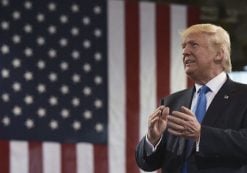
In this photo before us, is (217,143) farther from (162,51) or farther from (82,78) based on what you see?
(162,51)

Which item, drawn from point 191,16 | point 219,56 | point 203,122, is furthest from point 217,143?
point 191,16

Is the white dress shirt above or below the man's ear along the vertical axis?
below

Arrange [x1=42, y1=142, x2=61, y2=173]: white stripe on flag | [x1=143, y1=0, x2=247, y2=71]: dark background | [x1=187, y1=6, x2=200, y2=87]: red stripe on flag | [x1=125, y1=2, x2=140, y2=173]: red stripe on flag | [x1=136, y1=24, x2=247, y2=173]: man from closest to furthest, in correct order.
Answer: [x1=136, y1=24, x2=247, y2=173]: man < [x1=42, y1=142, x2=61, y2=173]: white stripe on flag < [x1=125, y1=2, x2=140, y2=173]: red stripe on flag < [x1=187, y1=6, x2=200, y2=87]: red stripe on flag < [x1=143, y1=0, x2=247, y2=71]: dark background

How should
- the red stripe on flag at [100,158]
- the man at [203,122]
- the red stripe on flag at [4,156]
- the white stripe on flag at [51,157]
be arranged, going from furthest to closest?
the red stripe on flag at [100,158]
the white stripe on flag at [51,157]
the red stripe on flag at [4,156]
the man at [203,122]

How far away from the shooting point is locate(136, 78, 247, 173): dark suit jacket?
2.04 meters

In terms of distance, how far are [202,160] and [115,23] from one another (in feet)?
9.25

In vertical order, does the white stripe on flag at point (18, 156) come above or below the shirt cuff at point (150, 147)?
below

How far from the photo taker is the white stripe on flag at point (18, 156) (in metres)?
4.45

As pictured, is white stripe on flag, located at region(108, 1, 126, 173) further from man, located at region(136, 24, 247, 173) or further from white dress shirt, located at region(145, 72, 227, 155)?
white dress shirt, located at region(145, 72, 227, 155)

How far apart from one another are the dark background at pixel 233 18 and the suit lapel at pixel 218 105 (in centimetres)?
385

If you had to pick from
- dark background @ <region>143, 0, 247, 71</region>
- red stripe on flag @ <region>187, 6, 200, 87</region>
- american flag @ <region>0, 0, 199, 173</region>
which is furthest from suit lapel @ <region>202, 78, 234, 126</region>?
dark background @ <region>143, 0, 247, 71</region>

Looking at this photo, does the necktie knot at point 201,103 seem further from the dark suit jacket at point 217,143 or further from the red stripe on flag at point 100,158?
the red stripe on flag at point 100,158

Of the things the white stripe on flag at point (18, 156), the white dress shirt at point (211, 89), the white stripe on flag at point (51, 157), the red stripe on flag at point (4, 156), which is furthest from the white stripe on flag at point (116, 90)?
the white dress shirt at point (211, 89)

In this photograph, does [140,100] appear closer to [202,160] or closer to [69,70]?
[69,70]
